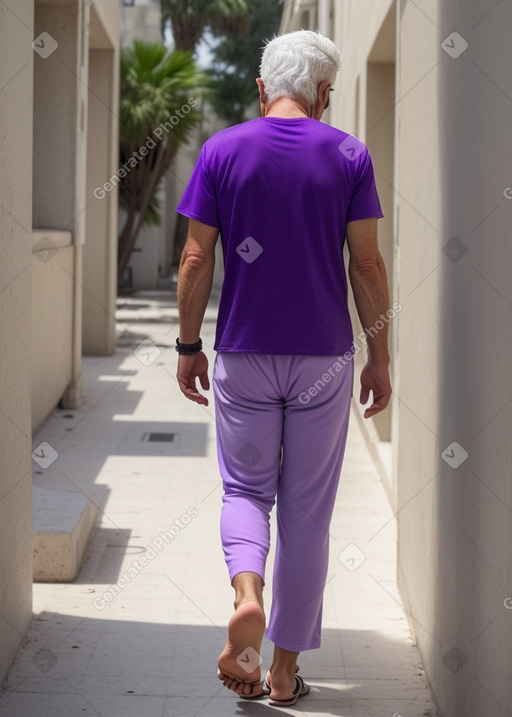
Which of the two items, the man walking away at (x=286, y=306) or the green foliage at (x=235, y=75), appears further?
the green foliage at (x=235, y=75)

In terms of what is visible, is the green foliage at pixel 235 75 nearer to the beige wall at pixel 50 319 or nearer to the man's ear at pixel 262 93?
the beige wall at pixel 50 319

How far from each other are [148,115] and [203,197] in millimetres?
17761

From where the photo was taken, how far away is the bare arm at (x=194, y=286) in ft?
9.91

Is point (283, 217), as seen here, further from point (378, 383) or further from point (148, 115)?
point (148, 115)

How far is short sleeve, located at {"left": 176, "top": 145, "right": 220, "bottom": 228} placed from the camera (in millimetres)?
2992

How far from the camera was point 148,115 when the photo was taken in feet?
66.3

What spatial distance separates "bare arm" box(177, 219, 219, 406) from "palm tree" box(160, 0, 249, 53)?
99.3 feet

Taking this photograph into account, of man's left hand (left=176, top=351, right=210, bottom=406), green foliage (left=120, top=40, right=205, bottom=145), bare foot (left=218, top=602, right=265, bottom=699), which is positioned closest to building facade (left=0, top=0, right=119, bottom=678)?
man's left hand (left=176, top=351, right=210, bottom=406)

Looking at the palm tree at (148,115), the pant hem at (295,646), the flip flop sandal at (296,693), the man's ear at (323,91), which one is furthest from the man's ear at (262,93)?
the palm tree at (148,115)

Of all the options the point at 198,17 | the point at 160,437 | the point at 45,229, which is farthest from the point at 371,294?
the point at 198,17

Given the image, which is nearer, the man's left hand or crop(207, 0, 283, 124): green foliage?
the man's left hand

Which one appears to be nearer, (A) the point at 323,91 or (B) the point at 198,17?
(A) the point at 323,91

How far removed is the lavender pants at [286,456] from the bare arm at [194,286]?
109 mm

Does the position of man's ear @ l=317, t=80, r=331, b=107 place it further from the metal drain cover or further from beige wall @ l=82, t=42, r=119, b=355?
beige wall @ l=82, t=42, r=119, b=355
